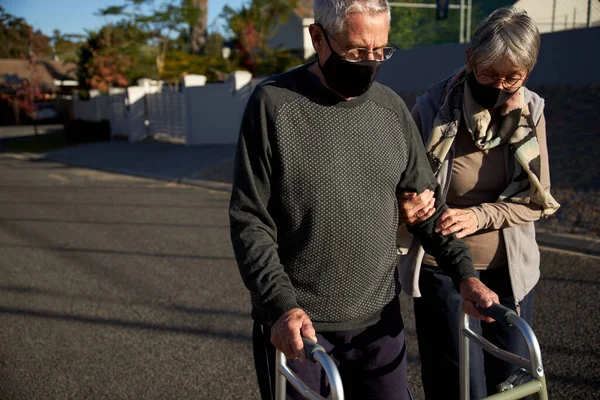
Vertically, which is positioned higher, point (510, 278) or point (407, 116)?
point (407, 116)

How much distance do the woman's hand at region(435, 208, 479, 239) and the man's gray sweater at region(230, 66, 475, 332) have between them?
0.22 meters

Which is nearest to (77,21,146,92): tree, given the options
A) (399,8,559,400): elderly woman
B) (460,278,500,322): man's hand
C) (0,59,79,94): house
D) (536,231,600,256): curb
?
(0,59,79,94): house

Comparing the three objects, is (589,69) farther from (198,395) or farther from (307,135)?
(307,135)

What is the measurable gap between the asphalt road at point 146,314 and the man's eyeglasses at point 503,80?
6.53 ft

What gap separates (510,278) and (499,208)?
1.03 feet

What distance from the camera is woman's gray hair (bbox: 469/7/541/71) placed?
2.17 m

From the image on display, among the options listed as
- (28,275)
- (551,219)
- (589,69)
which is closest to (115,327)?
(28,275)

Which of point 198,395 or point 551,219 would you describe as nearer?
point 198,395

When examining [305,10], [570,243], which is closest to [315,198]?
[570,243]

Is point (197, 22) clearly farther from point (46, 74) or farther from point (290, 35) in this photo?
point (46, 74)

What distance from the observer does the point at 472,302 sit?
204 cm

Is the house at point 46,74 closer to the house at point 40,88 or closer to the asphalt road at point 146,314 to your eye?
the house at point 40,88

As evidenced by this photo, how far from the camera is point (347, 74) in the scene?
1.85 metres

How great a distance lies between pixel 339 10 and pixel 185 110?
1899 cm
